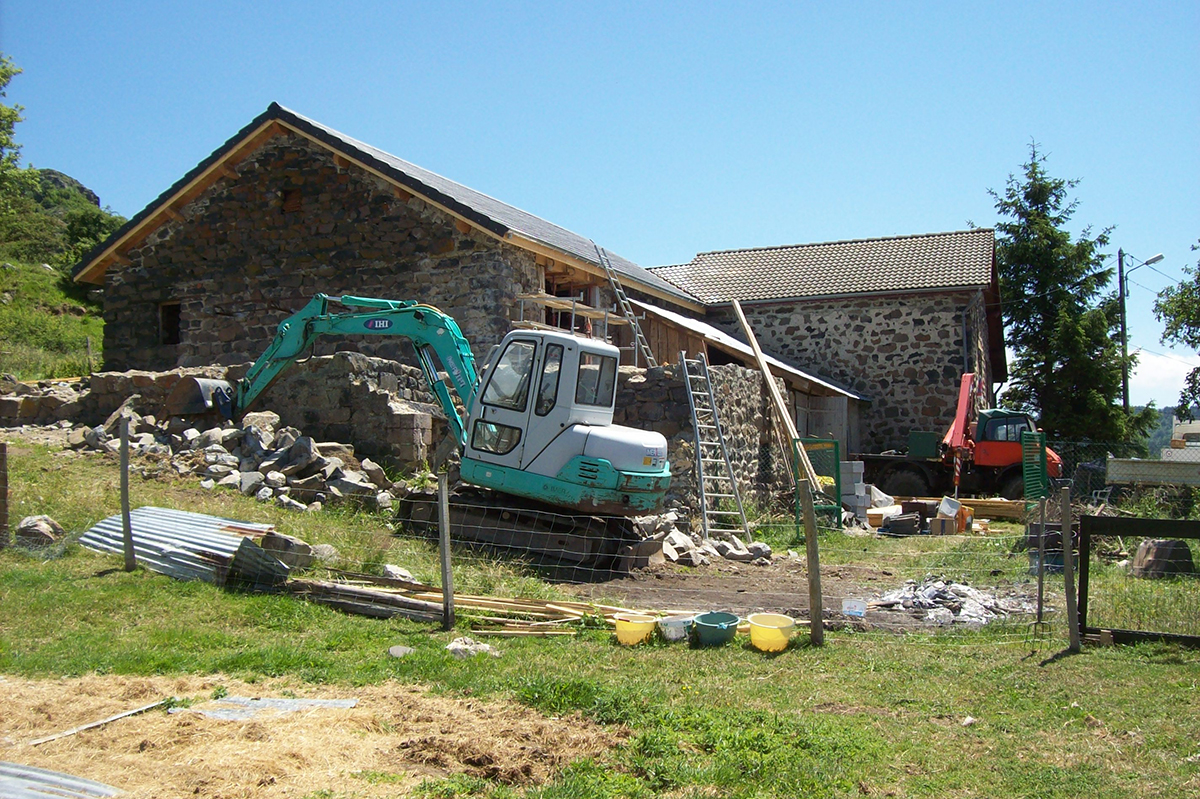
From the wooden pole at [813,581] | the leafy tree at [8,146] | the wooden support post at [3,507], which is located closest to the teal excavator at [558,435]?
the wooden pole at [813,581]

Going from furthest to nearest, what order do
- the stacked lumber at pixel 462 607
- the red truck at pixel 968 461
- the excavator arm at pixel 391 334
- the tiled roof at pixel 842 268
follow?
1. the tiled roof at pixel 842 268
2. the red truck at pixel 968 461
3. the excavator arm at pixel 391 334
4. the stacked lumber at pixel 462 607

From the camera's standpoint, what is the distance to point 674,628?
7.29m

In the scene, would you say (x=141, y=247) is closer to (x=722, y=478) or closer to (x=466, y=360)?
(x=466, y=360)

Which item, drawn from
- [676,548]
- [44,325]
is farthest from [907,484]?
[44,325]

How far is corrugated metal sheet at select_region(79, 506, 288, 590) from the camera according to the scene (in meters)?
7.91

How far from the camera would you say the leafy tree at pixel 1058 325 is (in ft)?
92.9

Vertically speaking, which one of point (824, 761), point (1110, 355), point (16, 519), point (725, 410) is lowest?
point (824, 761)

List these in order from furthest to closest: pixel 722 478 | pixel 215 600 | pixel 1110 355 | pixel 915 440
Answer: pixel 1110 355, pixel 915 440, pixel 722 478, pixel 215 600

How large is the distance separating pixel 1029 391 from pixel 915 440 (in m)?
12.4

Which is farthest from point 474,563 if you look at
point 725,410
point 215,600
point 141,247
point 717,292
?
point 717,292

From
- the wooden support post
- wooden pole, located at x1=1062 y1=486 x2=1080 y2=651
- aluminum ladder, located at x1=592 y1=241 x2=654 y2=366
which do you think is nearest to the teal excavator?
wooden pole, located at x1=1062 y1=486 x2=1080 y2=651

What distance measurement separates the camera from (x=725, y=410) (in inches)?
595

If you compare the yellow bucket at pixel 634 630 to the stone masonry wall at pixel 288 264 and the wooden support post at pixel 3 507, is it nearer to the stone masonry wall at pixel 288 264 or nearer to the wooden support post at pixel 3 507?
the wooden support post at pixel 3 507

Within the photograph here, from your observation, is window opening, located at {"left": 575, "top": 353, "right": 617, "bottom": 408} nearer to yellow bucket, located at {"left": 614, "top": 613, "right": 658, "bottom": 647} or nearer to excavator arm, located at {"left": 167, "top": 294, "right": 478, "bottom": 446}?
excavator arm, located at {"left": 167, "top": 294, "right": 478, "bottom": 446}
